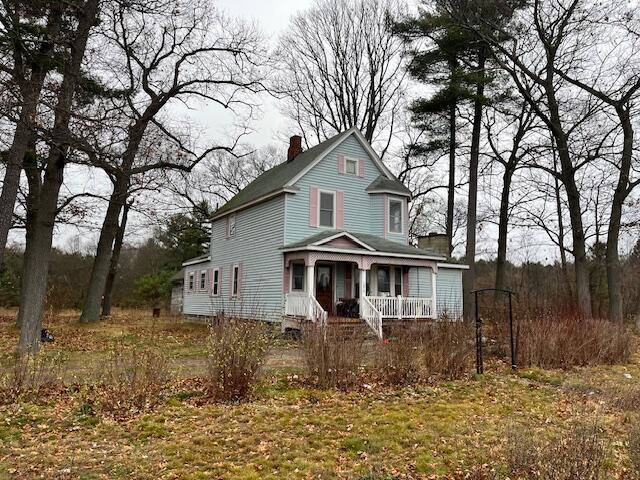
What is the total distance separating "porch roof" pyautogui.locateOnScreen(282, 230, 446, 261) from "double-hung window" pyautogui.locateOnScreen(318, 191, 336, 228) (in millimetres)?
459

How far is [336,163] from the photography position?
1962cm

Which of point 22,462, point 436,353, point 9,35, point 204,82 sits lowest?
point 22,462

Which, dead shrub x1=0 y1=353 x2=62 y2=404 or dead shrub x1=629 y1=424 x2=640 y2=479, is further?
dead shrub x1=0 y1=353 x2=62 y2=404

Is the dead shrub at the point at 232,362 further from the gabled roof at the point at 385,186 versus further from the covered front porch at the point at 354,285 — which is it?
the gabled roof at the point at 385,186

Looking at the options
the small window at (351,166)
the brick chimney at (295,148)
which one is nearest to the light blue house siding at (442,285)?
the small window at (351,166)

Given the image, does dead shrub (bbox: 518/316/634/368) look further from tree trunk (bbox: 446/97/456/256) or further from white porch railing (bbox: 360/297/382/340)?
tree trunk (bbox: 446/97/456/256)

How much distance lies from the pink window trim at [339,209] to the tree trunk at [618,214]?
9.97m

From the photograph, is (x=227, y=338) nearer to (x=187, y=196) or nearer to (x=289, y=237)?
(x=289, y=237)

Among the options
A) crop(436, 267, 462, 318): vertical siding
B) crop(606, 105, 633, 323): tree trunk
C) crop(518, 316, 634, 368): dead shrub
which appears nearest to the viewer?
crop(518, 316, 634, 368): dead shrub

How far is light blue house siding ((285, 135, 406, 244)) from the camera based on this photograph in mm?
18158

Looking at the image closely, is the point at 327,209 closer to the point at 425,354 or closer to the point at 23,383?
the point at 425,354

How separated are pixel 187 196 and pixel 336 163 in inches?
555

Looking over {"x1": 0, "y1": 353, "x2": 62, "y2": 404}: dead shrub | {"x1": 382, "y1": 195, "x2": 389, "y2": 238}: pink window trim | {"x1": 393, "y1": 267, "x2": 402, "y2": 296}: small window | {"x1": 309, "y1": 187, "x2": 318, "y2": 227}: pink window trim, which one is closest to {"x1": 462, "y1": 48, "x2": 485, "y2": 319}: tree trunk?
{"x1": 393, "y1": 267, "x2": 402, "y2": 296}: small window

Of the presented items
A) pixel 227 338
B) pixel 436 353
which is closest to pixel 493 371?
pixel 436 353
